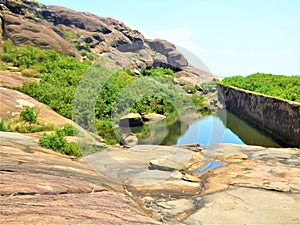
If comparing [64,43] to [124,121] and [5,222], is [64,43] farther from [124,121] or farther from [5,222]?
[5,222]

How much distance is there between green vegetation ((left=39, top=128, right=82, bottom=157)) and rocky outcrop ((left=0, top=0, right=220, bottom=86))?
3448 millimetres

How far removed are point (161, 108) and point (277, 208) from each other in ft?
52.4

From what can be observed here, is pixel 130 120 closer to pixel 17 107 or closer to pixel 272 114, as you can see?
pixel 17 107

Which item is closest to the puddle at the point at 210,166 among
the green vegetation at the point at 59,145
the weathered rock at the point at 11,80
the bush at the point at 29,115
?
the green vegetation at the point at 59,145

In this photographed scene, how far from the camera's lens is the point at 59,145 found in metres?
8.98

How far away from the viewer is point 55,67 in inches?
908

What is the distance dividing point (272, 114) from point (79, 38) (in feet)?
108

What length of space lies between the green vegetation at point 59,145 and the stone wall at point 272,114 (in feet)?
28.4

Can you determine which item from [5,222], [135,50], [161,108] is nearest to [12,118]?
[135,50]

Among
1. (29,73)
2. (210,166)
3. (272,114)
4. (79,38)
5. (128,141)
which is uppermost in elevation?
(79,38)

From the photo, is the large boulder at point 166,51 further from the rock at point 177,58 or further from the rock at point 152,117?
the rock at point 152,117

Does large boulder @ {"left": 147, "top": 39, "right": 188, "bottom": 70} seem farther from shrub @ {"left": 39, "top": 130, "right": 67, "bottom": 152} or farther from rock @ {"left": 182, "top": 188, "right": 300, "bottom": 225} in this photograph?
rock @ {"left": 182, "top": 188, "right": 300, "bottom": 225}

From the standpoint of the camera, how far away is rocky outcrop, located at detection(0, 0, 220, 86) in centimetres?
1174

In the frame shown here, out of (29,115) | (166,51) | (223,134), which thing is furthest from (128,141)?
(166,51)
